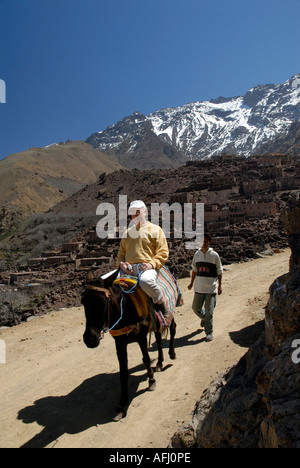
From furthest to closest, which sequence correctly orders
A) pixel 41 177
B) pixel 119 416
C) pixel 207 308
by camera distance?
pixel 41 177, pixel 207 308, pixel 119 416

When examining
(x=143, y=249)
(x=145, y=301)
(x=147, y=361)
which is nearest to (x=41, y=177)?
(x=143, y=249)

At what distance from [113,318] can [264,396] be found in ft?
7.15

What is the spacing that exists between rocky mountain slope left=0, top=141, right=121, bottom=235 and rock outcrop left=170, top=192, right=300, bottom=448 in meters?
65.7

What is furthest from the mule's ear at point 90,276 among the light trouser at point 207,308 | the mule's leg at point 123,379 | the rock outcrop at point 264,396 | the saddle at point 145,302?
the light trouser at point 207,308

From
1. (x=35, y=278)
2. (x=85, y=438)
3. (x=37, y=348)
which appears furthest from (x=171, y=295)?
(x=35, y=278)

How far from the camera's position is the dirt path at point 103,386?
155 inches

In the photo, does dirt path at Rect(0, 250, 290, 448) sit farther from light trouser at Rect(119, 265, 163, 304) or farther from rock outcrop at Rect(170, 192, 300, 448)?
light trouser at Rect(119, 265, 163, 304)

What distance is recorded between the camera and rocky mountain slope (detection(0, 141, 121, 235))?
256 ft

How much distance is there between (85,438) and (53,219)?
2179 inches

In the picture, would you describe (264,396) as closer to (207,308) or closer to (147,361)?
(147,361)

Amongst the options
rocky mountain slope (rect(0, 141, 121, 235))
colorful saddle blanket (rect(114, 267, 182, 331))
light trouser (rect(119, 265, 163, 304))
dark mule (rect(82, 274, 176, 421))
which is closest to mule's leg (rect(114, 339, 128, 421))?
dark mule (rect(82, 274, 176, 421))

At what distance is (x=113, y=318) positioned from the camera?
171 inches

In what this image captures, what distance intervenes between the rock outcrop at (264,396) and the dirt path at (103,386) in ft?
2.36
